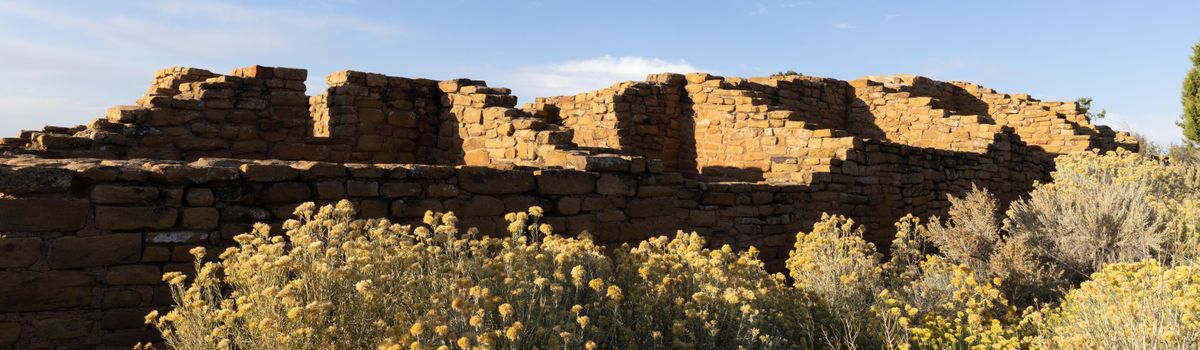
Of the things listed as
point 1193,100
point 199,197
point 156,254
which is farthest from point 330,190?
point 1193,100

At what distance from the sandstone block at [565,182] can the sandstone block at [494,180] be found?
3.5 inches

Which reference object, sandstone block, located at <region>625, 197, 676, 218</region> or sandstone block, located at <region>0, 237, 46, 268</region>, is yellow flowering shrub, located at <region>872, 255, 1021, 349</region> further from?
sandstone block, located at <region>0, 237, 46, 268</region>

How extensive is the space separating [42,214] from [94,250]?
1.12 ft

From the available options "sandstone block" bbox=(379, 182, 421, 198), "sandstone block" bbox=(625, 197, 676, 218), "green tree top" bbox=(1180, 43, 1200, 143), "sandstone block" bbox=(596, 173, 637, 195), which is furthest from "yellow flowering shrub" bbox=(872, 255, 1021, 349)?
"green tree top" bbox=(1180, 43, 1200, 143)

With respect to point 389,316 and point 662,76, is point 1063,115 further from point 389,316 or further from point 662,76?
point 389,316

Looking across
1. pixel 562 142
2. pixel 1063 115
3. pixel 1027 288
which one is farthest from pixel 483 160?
pixel 1063 115

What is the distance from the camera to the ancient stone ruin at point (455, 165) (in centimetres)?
510

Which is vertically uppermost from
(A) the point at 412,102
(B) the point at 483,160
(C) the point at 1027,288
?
(A) the point at 412,102

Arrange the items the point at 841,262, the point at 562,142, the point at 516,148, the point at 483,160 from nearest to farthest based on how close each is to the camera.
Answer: the point at 841,262, the point at 562,142, the point at 516,148, the point at 483,160

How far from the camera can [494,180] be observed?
22.1 feet

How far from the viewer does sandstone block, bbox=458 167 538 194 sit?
6590mm

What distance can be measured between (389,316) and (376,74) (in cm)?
695

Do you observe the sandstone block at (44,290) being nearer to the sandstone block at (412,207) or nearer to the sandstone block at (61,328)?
the sandstone block at (61,328)

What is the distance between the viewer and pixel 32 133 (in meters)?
9.20
